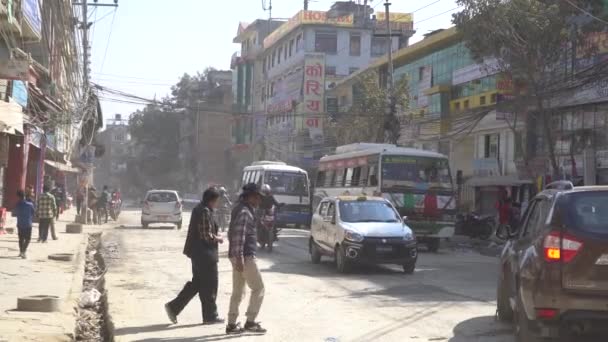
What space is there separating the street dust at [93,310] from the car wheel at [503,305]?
4670 millimetres

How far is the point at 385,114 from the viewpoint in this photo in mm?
40875

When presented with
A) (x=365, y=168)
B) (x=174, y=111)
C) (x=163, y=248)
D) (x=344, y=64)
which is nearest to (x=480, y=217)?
(x=365, y=168)

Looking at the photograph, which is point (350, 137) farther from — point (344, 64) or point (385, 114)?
point (344, 64)

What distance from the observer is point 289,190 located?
35.6 meters

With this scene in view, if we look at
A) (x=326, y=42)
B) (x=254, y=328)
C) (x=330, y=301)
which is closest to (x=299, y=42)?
(x=326, y=42)

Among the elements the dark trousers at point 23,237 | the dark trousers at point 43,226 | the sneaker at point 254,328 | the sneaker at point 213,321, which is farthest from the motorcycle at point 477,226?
the sneaker at point 254,328

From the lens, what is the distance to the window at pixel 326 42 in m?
70.2

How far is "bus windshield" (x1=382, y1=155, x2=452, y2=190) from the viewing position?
25.5 metres

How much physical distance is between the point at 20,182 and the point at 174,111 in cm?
7092

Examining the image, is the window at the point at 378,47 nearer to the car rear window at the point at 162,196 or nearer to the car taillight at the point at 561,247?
the car rear window at the point at 162,196

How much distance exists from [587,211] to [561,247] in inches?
18.5

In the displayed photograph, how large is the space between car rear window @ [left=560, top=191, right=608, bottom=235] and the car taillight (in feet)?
0.45

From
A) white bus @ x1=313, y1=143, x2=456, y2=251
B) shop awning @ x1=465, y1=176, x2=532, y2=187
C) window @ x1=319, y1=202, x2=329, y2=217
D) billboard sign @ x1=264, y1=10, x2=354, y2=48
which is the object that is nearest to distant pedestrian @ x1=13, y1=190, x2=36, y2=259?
window @ x1=319, y1=202, x2=329, y2=217

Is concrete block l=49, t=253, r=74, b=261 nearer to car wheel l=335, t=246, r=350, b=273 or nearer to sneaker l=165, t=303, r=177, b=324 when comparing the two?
car wheel l=335, t=246, r=350, b=273
